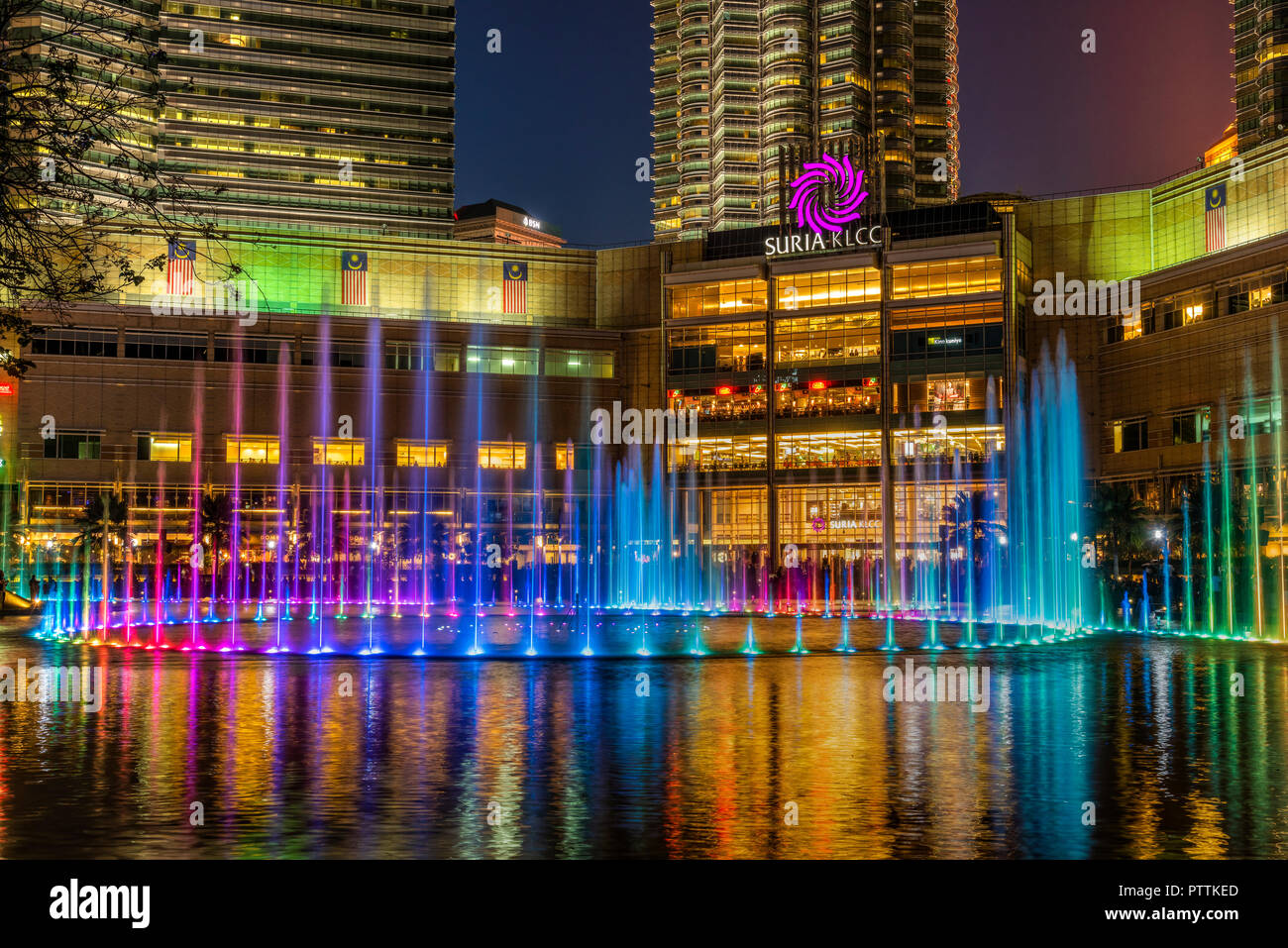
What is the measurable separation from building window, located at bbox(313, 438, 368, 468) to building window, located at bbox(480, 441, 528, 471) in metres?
8.64

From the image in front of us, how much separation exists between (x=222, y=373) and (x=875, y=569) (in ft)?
152

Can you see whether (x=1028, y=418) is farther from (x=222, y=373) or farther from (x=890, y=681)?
(x=890, y=681)

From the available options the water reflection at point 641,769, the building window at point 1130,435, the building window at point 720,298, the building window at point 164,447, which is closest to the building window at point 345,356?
the building window at point 164,447

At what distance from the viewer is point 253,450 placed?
9000cm

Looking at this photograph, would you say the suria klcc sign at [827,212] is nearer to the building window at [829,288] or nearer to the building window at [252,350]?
the building window at [829,288]

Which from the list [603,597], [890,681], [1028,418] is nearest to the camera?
[890,681]

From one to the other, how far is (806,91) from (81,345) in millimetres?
98272

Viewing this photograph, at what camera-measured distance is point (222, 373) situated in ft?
290

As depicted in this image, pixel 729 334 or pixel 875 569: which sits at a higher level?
pixel 729 334

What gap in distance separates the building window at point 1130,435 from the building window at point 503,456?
4119 centimetres

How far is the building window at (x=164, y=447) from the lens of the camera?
286 feet
